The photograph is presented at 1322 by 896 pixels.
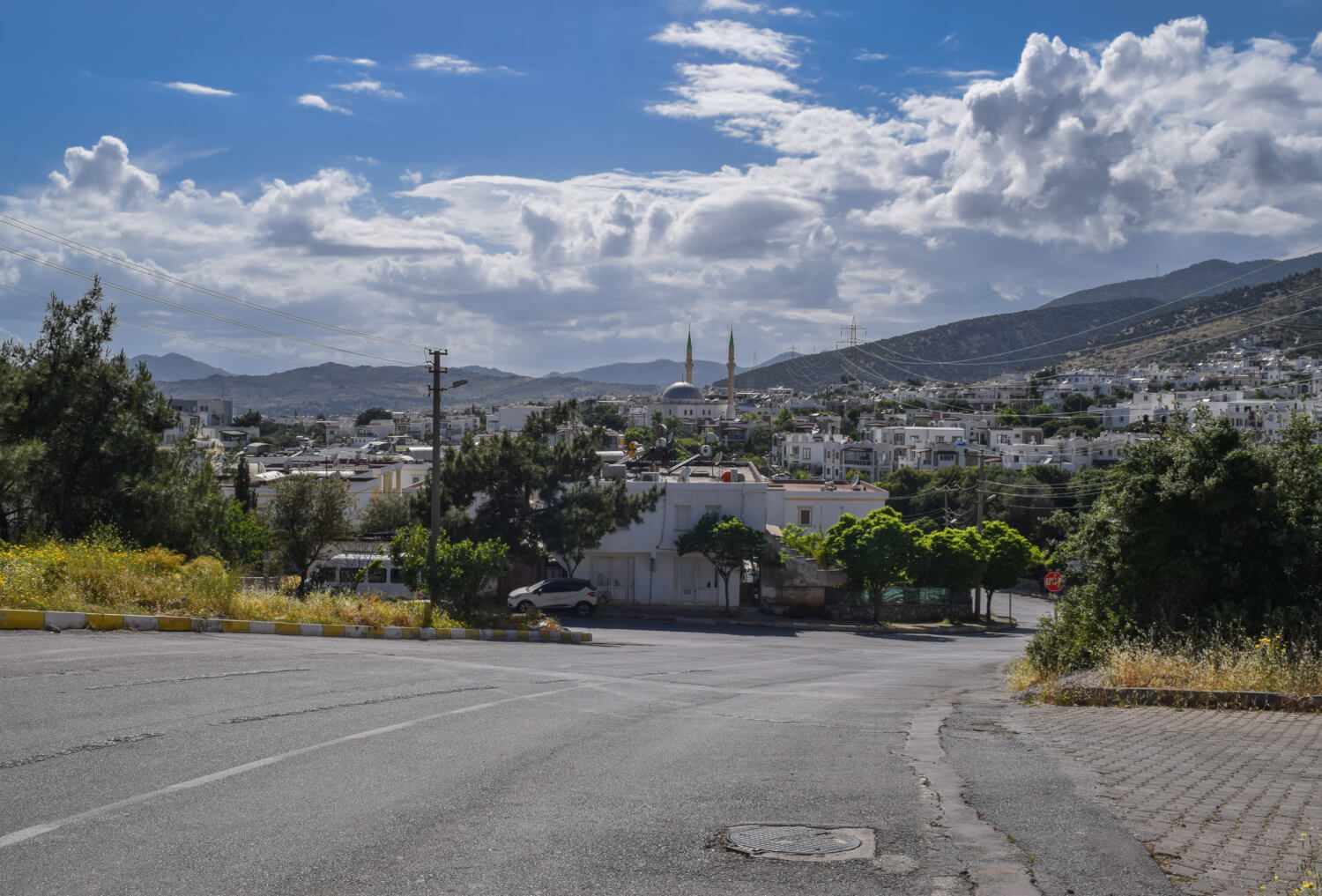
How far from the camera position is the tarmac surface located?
5625mm

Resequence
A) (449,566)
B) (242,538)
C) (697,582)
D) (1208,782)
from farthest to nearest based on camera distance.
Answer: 1. (697,582)
2. (242,538)
3. (449,566)
4. (1208,782)

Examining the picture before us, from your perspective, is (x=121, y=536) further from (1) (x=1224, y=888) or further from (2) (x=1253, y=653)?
(1) (x=1224, y=888)

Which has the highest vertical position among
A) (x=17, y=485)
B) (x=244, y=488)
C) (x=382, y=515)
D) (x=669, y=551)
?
(x=244, y=488)

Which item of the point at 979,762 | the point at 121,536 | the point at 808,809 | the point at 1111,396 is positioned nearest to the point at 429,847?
the point at 808,809

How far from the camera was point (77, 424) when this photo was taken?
27.8 meters

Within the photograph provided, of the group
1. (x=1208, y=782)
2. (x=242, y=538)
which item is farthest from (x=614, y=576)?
(x=1208, y=782)

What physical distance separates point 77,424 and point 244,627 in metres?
11.1

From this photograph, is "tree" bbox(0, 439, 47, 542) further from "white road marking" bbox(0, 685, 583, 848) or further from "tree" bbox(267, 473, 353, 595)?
"white road marking" bbox(0, 685, 583, 848)

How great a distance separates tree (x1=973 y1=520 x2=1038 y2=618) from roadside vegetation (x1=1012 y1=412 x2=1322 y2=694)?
104 ft

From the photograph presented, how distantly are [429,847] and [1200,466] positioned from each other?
15.0m

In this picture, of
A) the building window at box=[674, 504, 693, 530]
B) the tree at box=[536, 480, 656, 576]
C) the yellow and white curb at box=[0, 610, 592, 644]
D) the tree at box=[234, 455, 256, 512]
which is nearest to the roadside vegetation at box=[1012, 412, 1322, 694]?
the yellow and white curb at box=[0, 610, 592, 644]

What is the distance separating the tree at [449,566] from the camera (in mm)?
27422

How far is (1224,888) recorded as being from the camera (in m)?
5.34

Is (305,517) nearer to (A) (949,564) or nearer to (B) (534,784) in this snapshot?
(A) (949,564)
